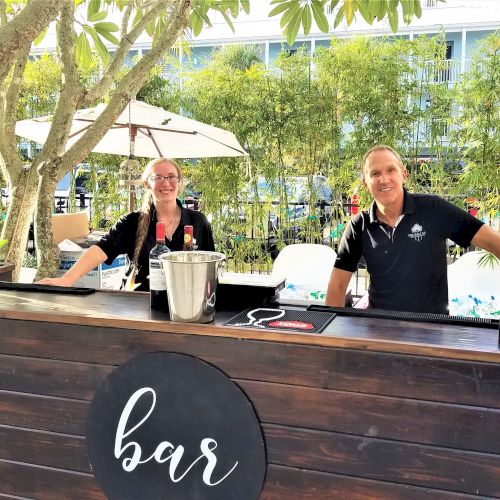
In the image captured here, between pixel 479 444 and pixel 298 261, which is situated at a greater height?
pixel 298 261

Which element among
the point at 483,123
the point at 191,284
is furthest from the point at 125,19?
the point at 191,284

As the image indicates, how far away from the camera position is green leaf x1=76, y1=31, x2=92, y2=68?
9.11 feet

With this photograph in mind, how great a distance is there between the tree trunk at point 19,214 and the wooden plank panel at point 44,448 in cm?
162

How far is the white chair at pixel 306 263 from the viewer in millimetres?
3172

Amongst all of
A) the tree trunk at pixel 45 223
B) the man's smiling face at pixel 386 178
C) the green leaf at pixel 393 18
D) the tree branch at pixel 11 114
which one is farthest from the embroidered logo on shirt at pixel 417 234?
the tree branch at pixel 11 114

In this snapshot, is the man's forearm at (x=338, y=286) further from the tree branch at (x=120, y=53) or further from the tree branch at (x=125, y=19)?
the tree branch at (x=125, y=19)

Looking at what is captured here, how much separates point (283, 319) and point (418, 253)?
2.52 feet


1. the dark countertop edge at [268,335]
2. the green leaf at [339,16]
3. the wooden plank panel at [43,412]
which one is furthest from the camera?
the green leaf at [339,16]

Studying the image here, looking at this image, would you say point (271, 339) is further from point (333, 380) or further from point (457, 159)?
point (457, 159)

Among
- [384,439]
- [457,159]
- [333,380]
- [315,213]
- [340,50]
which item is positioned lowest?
[384,439]

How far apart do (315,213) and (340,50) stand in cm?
132

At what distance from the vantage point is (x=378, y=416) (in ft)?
4.38

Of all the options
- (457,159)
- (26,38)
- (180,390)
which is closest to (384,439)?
(180,390)

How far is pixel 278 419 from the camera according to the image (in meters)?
1.41
